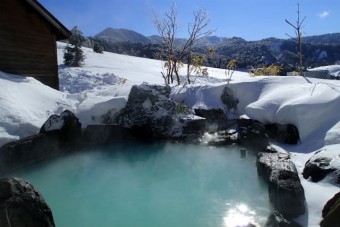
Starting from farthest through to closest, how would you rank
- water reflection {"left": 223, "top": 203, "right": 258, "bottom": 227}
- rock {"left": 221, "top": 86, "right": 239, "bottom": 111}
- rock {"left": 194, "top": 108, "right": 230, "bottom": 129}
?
rock {"left": 221, "top": 86, "right": 239, "bottom": 111} < rock {"left": 194, "top": 108, "right": 230, "bottom": 129} < water reflection {"left": 223, "top": 203, "right": 258, "bottom": 227}

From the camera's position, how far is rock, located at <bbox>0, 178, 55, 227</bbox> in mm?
2881

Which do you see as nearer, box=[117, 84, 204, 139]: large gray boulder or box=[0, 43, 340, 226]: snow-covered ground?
box=[0, 43, 340, 226]: snow-covered ground

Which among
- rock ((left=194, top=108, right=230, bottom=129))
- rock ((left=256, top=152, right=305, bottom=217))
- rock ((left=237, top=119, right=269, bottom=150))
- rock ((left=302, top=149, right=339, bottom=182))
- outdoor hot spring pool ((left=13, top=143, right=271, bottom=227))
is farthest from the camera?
rock ((left=194, top=108, right=230, bottom=129))

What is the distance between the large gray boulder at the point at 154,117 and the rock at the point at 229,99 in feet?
4.02

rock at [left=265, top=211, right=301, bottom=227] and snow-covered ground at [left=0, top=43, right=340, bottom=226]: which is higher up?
snow-covered ground at [left=0, top=43, right=340, bottom=226]

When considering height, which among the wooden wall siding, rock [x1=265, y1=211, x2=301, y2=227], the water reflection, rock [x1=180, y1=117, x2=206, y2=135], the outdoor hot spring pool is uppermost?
the wooden wall siding

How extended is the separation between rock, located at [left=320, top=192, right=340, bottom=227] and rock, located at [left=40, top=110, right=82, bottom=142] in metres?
5.13

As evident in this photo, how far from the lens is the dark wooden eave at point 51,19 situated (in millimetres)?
9095

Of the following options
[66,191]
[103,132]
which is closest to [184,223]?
[66,191]

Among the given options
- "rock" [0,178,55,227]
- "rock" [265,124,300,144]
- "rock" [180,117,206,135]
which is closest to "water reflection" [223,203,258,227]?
"rock" [0,178,55,227]

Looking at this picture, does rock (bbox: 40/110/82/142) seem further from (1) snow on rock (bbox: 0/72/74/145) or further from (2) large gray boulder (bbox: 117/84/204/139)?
(2) large gray boulder (bbox: 117/84/204/139)

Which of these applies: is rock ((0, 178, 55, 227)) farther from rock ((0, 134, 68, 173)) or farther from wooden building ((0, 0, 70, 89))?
wooden building ((0, 0, 70, 89))

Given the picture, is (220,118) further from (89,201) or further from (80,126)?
(89,201)

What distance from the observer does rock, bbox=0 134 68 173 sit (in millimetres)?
5484
